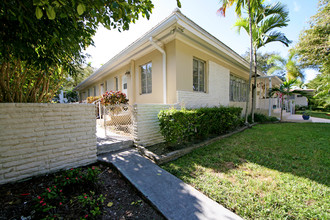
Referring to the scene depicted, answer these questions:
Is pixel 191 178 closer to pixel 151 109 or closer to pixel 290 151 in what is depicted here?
pixel 151 109

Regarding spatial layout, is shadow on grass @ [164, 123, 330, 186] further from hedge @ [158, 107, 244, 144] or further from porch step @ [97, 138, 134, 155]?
porch step @ [97, 138, 134, 155]

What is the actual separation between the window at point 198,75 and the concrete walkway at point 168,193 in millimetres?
4225

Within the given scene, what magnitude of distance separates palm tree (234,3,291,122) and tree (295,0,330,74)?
4600 mm

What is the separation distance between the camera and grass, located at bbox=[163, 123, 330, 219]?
69.4 inches

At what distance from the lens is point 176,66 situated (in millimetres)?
4938

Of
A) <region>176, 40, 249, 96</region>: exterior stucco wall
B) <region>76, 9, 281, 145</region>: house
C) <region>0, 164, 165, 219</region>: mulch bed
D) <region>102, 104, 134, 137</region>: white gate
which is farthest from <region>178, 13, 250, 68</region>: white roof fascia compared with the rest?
<region>0, 164, 165, 219</region>: mulch bed

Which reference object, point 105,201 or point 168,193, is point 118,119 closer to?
point 105,201

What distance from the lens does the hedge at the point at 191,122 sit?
361 cm

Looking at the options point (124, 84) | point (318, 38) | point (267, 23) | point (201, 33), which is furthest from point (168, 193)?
point (318, 38)

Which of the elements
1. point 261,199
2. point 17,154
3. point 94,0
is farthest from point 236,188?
point 17,154

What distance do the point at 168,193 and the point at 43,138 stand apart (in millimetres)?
2503

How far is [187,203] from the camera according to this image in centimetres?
183

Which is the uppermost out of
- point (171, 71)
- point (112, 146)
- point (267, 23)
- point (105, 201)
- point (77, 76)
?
point (267, 23)

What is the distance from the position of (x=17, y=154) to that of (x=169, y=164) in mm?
2819
